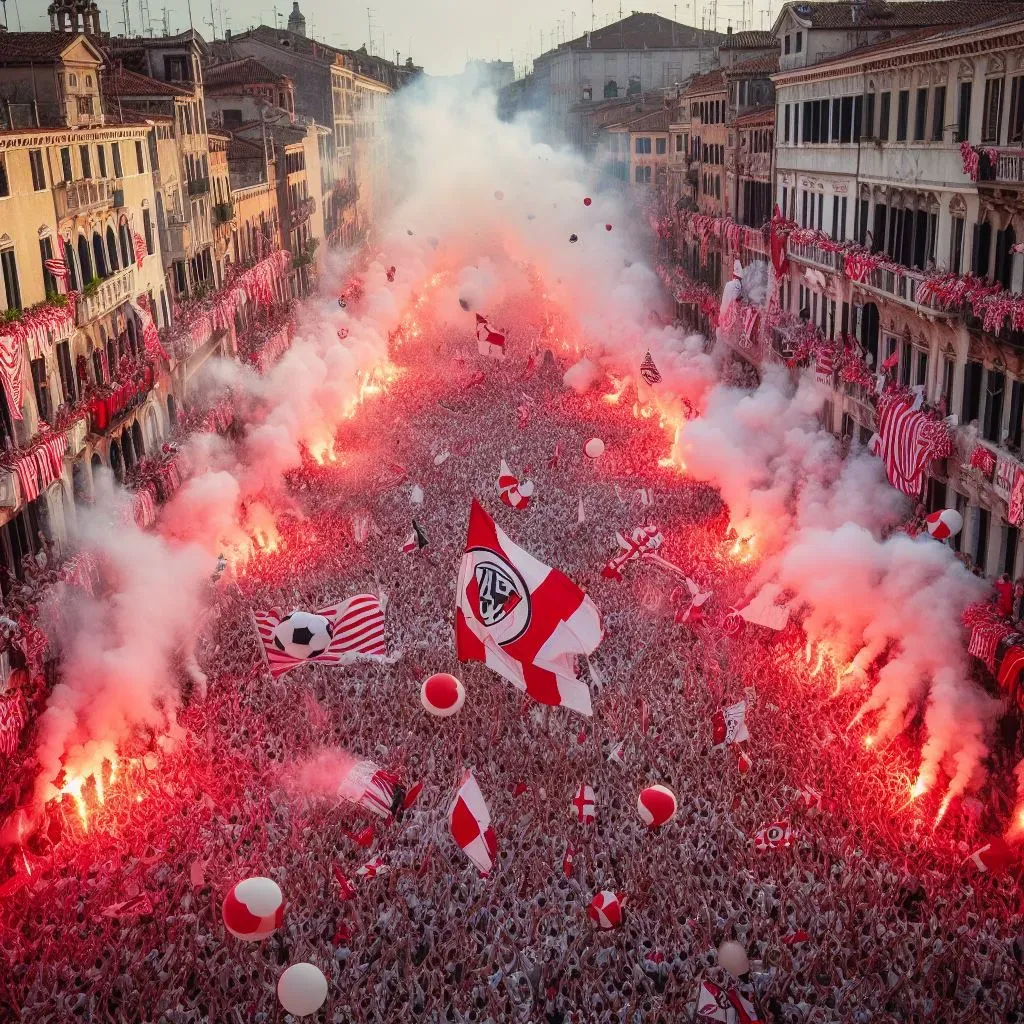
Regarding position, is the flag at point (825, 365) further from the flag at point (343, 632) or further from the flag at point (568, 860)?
the flag at point (568, 860)

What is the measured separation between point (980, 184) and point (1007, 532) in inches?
251

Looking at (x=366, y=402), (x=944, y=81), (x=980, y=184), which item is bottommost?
(x=366, y=402)

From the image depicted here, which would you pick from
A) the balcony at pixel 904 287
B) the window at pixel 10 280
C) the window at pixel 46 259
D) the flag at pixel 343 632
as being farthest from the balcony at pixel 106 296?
the balcony at pixel 904 287

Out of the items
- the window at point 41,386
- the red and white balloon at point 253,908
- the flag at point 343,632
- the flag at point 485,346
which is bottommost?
the flag at point 485,346

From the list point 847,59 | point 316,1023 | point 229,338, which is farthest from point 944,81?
point 229,338

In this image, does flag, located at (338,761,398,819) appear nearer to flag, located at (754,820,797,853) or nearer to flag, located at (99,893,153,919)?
flag, located at (99,893,153,919)

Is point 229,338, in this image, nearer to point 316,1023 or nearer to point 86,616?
point 86,616

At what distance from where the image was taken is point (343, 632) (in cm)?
1947

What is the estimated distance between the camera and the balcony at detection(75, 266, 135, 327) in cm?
3045

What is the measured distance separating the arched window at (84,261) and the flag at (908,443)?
18618 mm

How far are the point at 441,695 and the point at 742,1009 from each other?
6.44 metres

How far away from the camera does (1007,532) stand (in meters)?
24.5

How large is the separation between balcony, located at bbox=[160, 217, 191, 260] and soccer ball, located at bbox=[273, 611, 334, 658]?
77.6 ft

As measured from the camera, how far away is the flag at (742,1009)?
13.6m
